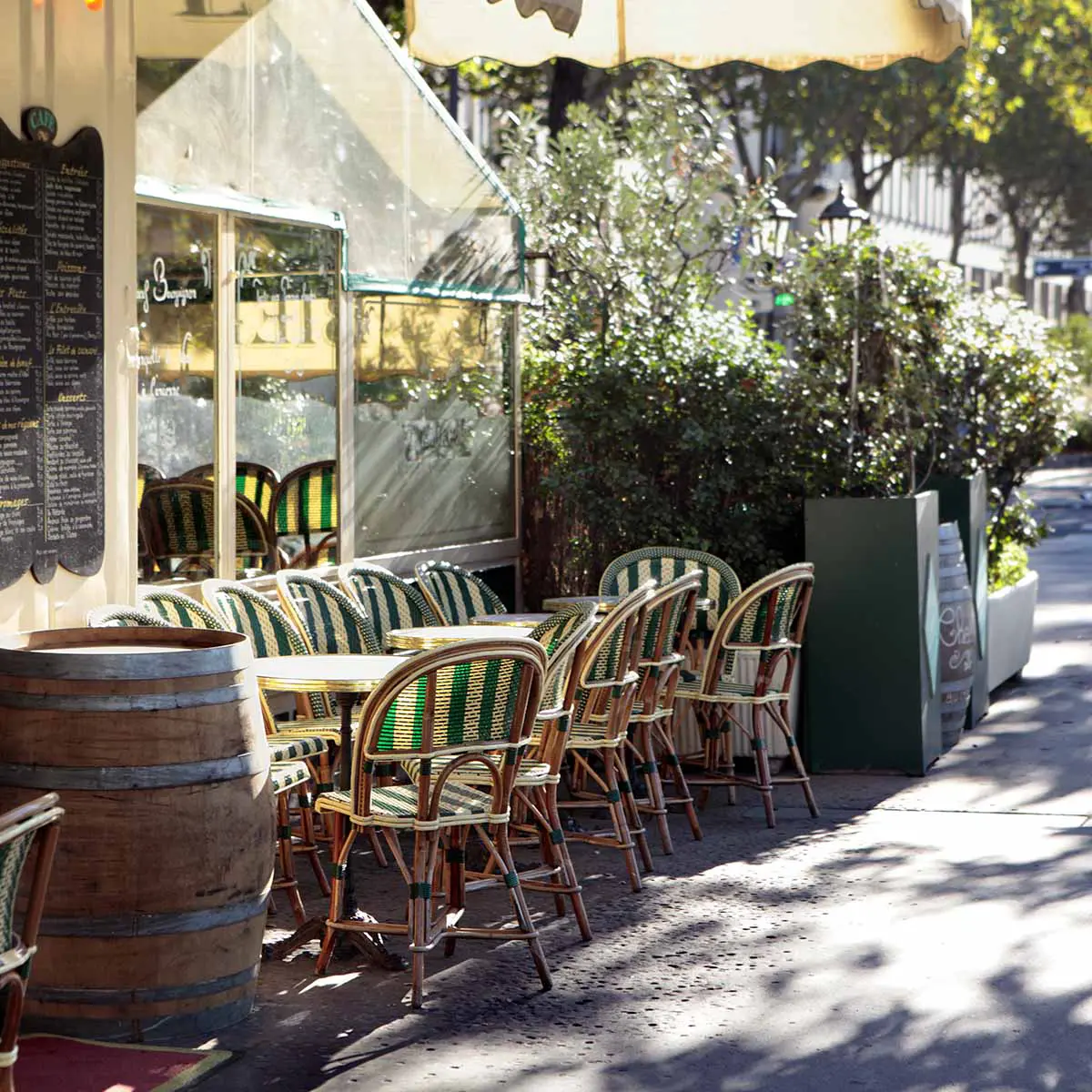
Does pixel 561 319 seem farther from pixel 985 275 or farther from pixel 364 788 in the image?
pixel 985 275

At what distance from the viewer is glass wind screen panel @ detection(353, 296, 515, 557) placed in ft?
31.5

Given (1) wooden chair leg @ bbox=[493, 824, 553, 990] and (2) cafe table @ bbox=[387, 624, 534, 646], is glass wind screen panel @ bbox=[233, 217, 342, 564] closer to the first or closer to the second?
→ (2) cafe table @ bbox=[387, 624, 534, 646]

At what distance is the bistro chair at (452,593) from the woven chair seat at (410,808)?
242cm

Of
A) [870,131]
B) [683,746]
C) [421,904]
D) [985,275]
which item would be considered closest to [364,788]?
[421,904]

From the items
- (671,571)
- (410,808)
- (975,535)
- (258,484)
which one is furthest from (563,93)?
(410,808)

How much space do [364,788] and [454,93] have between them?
1450 centimetres

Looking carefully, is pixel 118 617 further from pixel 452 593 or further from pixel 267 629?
pixel 452 593

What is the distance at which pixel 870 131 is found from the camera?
3309cm

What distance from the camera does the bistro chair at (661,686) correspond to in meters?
7.45

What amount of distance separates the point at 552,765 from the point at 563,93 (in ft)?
47.5

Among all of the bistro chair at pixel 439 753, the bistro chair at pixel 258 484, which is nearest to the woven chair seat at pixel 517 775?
the bistro chair at pixel 439 753

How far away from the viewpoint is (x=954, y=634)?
31.9 feet

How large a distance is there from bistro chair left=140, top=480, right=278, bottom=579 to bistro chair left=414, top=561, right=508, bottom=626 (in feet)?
2.35

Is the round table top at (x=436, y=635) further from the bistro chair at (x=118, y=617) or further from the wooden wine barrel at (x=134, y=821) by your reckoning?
the wooden wine barrel at (x=134, y=821)
